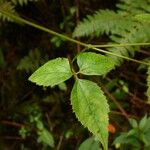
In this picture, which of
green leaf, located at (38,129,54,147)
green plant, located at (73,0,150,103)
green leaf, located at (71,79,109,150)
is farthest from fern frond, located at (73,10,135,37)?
green leaf, located at (71,79,109,150)

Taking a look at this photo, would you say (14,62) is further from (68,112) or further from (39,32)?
(68,112)

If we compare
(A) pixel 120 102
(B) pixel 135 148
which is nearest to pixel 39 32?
(A) pixel 120 102

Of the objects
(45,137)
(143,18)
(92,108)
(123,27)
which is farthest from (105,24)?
(92,108)

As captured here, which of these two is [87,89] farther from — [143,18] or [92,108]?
[143,18]

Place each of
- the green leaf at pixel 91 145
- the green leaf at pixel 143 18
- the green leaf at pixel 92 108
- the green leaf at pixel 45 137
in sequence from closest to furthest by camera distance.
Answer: the green leaf at pixel 92 108, the green leaf at pixel 143 18, the green leaf at pixel 91 145, the green leaf at pixel 45 137

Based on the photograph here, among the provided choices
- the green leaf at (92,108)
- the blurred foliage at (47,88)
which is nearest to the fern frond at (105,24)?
the blurred foliage at (47,88)

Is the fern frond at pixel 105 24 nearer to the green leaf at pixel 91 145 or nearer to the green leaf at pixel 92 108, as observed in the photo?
the green leaf at pixel 91 145
